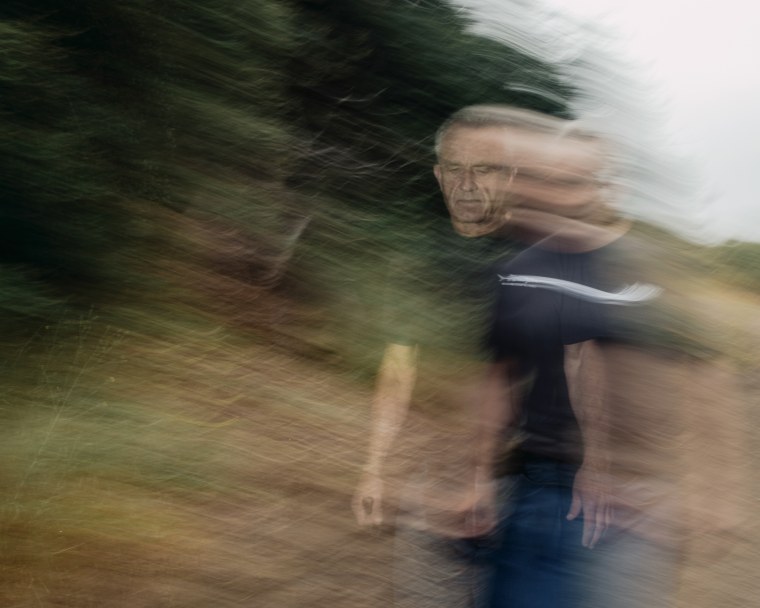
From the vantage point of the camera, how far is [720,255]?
4.02 metres

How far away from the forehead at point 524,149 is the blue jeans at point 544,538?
2.17 ft

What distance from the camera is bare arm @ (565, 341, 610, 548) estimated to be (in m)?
2.06

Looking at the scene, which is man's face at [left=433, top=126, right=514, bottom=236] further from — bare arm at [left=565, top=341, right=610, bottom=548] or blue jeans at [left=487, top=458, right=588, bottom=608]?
blue jeans at [left=487, top=458, right=588, bottom=608]

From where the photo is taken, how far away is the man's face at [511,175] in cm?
222

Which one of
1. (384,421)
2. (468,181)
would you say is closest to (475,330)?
(384,421)

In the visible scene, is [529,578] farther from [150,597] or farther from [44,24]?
[44,24]

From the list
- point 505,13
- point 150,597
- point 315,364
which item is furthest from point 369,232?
point 150,597

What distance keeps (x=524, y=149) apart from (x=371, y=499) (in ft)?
3.38

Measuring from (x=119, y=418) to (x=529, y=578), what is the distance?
191 cm

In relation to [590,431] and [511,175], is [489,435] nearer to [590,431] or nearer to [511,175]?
[590,431]

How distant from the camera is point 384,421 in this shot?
2.68m

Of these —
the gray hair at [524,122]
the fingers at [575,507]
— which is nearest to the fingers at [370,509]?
the fingers at [575,507]

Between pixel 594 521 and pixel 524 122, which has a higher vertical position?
pixel 524 122

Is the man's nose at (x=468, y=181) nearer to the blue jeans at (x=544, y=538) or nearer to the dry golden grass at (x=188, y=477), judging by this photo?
the blue jeans at (x=544, y=538)
